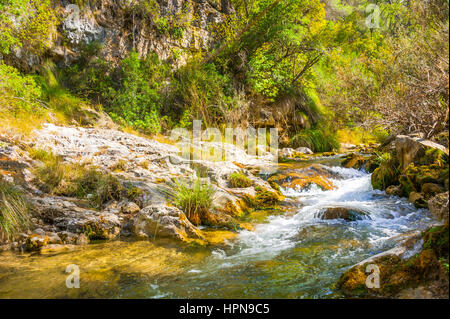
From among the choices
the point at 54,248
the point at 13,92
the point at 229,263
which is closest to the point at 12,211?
the point at 54,248

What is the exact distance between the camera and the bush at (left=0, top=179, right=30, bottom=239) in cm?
391

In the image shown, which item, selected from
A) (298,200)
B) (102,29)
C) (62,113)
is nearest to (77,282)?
(298,200)

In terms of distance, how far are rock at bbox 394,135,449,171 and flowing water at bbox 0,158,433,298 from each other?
1.45 metres

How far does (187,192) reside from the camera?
16.9 feet

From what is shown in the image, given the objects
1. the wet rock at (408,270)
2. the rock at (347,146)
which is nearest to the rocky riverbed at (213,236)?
the wet rock at (408,270)

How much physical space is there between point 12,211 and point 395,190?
7.15 m

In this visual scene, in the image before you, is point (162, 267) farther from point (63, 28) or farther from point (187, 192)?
point (63, 28)

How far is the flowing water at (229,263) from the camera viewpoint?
2.76 meters

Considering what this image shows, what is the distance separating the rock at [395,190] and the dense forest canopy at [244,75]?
178cm

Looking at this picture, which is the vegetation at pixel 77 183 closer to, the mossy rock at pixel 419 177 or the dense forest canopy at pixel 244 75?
the dense forest canopy at pixel 244 75

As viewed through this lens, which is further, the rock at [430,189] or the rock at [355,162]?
the rock at [355,162]

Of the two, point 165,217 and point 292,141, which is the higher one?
point 292,141

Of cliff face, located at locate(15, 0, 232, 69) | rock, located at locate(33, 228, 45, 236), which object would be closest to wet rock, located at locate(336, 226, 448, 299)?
rock, located at locate(33, 228, 45, 236)

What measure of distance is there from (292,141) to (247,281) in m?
12.4
